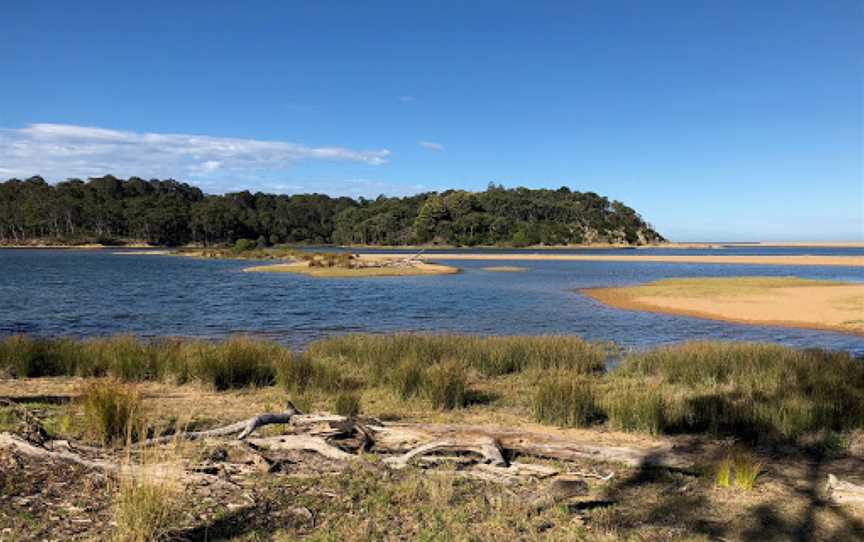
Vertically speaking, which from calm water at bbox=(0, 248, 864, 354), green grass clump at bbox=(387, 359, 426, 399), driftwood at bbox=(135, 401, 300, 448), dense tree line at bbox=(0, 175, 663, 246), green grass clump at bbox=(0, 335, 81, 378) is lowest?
calm water at bbox=(0, 248, 864, 354)

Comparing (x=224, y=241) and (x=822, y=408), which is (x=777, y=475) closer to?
(x=822, y=408)

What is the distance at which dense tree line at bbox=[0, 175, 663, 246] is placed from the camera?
158 meters

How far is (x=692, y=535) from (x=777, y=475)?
2.70 m

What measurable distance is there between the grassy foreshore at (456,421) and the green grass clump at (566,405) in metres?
0.03

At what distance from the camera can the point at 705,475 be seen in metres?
7.37

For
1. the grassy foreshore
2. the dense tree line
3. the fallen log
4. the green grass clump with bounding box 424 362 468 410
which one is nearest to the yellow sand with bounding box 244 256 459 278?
the grassy foreshore

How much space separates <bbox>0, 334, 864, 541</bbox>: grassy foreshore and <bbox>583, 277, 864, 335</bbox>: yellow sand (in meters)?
11.8

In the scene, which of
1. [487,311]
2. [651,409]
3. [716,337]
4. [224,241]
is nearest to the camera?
[651,409]

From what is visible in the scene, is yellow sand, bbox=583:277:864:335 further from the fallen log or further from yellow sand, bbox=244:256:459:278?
yellow sand, bbox=244:256:459:278

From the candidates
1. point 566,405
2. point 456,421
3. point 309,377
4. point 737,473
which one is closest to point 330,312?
point 309,377

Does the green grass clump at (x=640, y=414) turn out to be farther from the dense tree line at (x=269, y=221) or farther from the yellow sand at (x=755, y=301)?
the dense tree line at (x=269, y=221)

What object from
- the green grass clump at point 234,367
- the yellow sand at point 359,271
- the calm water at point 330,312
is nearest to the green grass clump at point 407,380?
the green grass clump at point 234,367

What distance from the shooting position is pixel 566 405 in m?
10.2

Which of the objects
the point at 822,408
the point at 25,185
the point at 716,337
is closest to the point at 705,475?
the point at 822,408
